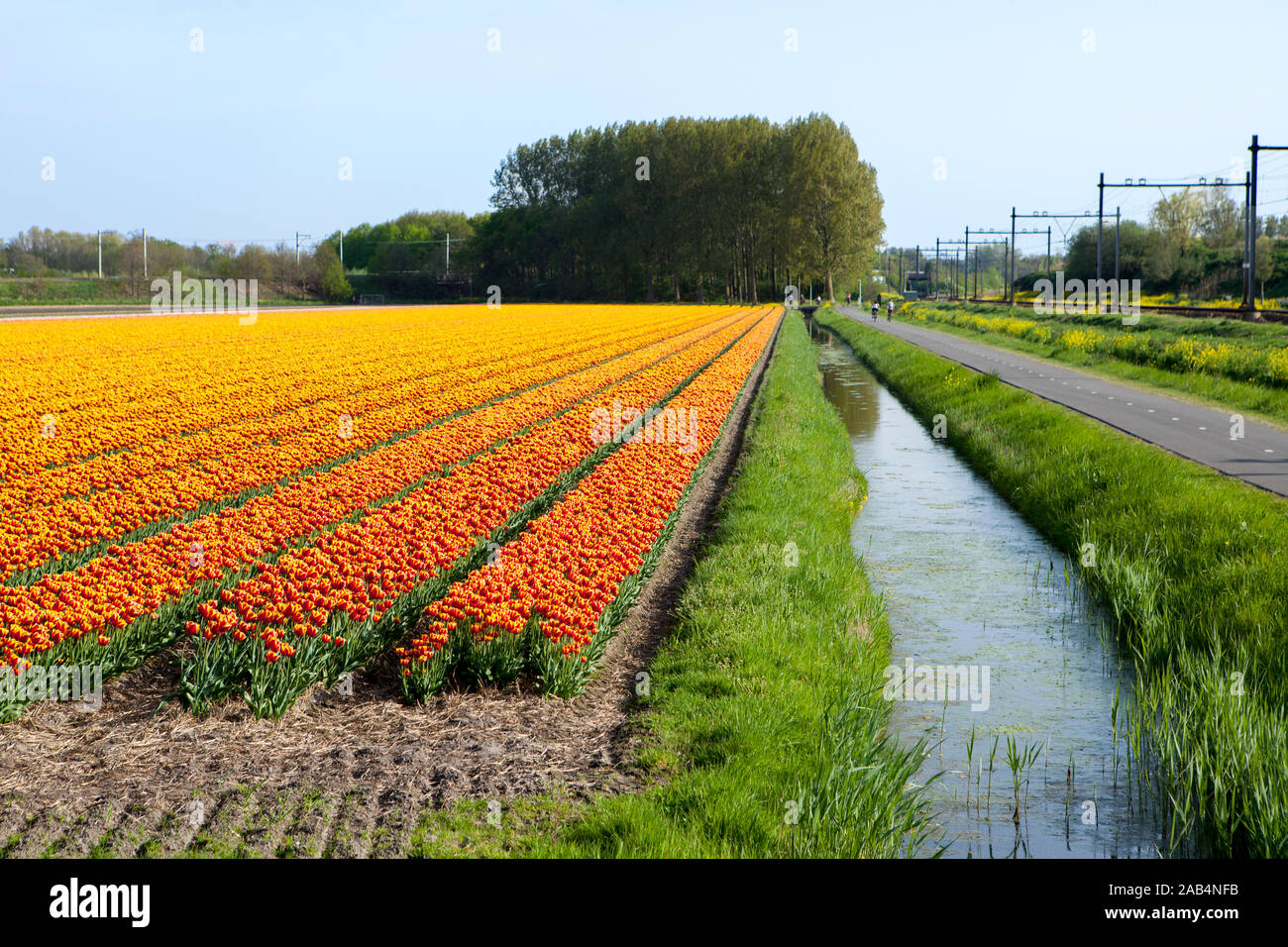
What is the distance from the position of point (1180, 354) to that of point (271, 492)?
2393 centimetres

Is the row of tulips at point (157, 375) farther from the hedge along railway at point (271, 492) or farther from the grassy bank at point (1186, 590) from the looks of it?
the grassy bank at point (1186, 590)

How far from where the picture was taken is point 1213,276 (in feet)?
244

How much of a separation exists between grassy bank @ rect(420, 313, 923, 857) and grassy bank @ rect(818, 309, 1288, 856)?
134 centimetres

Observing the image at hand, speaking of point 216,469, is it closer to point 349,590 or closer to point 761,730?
point 349,590

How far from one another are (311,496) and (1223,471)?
10020mm

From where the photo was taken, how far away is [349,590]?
6.75 meters

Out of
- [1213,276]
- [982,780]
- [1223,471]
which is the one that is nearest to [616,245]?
[1213,276]

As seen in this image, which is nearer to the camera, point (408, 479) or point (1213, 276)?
point (408, 479)

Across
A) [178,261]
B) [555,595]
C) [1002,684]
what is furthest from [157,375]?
[178,261]

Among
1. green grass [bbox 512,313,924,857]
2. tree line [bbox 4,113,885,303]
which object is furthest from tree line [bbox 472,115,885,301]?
green grass [bbox 512,313,924,857]

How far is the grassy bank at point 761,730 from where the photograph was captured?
4.37 metres

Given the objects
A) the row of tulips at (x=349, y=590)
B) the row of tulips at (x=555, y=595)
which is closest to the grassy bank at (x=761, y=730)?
the row of tulips at (x=555, y=595)

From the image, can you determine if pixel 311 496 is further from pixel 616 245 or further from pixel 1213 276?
pixel 616 245
